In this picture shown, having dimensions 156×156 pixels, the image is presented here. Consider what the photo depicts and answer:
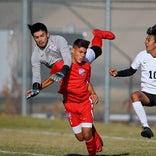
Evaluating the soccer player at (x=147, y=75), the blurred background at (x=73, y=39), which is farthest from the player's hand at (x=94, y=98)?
the blurred background at (x=73, y=39)

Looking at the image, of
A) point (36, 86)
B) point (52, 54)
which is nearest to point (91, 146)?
point (36, 86)

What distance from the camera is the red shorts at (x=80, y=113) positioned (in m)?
11.6

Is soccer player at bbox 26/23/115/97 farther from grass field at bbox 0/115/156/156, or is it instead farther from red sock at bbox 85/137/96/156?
grass field at bbox 0/115/156/156

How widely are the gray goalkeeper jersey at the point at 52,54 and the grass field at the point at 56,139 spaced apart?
1.47m

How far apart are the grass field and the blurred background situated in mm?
675

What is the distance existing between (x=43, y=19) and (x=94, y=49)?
8862mm

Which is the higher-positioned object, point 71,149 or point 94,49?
point 94,49

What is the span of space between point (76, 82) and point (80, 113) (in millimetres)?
441

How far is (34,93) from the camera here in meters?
11.2

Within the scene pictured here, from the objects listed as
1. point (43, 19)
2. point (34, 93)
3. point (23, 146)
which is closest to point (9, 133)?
point (23, 146)

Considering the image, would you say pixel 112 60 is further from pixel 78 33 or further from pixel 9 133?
pixel 9 133

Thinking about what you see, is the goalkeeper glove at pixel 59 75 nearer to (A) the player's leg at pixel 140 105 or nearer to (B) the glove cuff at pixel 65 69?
(B) the glove cuff at pixel 65 69

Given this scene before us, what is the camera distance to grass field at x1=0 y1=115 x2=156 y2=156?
515 inches

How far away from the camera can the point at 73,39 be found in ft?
67.1
